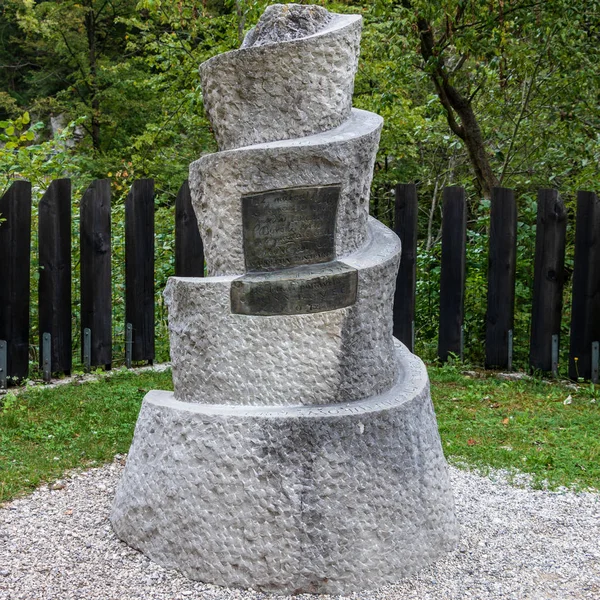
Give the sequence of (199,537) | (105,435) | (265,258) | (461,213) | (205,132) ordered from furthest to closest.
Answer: (205,132), (461,213), (105,435), (265,258), (199,537)

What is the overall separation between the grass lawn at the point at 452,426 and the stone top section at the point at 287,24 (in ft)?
8.64

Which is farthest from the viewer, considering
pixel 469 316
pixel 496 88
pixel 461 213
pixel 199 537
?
pixel 496 88

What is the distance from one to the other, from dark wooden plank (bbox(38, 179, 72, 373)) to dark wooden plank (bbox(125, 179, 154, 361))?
0.68 metres

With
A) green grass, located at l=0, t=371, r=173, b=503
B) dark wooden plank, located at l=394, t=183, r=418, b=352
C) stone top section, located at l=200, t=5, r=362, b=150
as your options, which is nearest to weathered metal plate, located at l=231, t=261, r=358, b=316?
stone top section, located at l=200, t=5, r=362, b=150

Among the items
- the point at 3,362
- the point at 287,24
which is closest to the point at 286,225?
the point at 287,24

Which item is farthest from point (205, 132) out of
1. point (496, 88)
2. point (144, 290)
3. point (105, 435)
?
point (105, 435)

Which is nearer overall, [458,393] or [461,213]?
[458,393]

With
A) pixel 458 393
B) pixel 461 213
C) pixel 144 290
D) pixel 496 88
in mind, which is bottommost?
pixel 458 393

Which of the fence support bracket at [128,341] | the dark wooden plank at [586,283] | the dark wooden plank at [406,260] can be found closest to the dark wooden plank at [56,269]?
the fence support bracket at [128,341]

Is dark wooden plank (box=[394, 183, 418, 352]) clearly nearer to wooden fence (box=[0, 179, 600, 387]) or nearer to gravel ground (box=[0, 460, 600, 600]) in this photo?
wooden fence (box=[0, 179, 600, 387])

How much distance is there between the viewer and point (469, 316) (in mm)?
7707

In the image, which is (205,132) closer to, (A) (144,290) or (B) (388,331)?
(A) (144,290)

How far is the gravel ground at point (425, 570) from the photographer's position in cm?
314

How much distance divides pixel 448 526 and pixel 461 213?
415cm
